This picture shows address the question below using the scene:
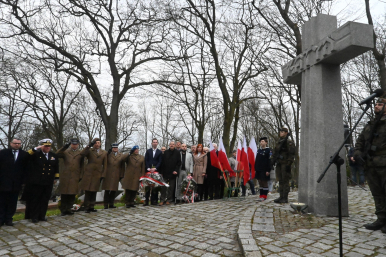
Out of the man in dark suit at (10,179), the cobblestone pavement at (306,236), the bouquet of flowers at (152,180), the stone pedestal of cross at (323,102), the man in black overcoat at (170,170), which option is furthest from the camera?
the man in black overcoat at (170,170)

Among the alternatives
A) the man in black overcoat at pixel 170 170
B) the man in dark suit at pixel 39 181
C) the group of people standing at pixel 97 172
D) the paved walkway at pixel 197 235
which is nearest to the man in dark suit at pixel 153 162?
the group of people standing at pixel 97 172

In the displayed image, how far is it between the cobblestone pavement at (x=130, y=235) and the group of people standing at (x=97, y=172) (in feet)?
2.04

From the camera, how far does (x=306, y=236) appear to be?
4.32m

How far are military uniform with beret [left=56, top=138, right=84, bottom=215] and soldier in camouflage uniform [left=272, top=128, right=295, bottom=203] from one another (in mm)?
5370

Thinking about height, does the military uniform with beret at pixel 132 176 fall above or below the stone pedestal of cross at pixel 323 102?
below

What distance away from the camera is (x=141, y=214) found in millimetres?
6887

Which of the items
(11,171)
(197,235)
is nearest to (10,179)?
(11,171)

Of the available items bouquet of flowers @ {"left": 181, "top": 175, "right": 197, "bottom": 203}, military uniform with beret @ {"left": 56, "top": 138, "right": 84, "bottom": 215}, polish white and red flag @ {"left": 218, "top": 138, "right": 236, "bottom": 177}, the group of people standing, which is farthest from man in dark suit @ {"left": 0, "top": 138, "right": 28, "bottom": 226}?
polish white and red flag @ {"left": 218, "top": 138, "right": 236, "bottom": 177}

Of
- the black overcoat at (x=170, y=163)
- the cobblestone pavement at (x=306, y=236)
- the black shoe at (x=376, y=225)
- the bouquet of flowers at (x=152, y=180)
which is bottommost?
the cobblestone pavement at (x=306, y=236)

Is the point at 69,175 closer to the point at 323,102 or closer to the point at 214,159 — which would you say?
the point at 214,159

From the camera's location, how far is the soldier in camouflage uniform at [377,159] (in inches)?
185

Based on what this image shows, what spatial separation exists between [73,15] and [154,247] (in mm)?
13155

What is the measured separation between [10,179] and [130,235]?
10.9ft

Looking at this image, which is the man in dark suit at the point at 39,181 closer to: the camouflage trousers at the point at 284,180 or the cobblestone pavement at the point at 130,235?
the cobblestone pavement at the point at 130,235
